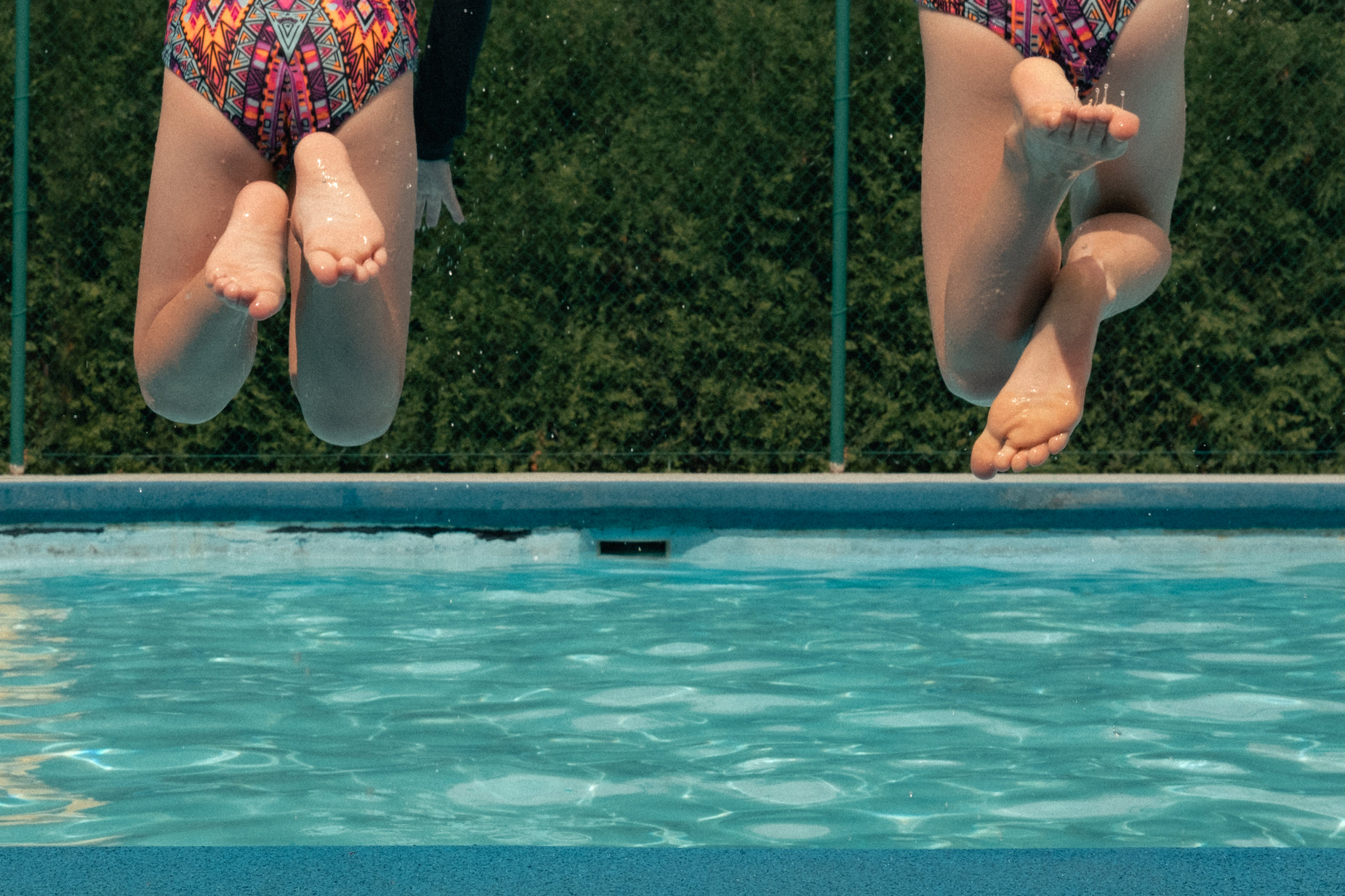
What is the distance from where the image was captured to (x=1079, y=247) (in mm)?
2605

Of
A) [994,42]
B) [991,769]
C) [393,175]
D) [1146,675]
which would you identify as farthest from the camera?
[1146,675]

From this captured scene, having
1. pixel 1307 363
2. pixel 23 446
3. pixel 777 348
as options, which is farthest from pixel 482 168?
pixel 1307 363

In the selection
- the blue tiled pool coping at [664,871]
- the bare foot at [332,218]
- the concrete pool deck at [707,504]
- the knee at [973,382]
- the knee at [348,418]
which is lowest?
the blue tiled pool coping at [664,871]

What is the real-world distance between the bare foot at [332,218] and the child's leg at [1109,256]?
954 millimetres

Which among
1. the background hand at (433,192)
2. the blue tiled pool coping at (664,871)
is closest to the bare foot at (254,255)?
the background hand at (433,192)

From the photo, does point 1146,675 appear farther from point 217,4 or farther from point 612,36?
point 612,36

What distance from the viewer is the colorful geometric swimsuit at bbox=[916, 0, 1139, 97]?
2.50 meters

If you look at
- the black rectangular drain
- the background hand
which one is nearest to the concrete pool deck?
the black rectangular drain

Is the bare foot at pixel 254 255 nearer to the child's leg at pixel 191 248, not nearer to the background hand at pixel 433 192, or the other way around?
the child's leg at pixel 191 248

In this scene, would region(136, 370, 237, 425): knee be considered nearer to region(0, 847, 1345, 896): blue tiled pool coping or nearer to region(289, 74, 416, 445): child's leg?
region(289, 74, 416, 445): child's leg

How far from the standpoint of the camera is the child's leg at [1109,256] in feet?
7.82

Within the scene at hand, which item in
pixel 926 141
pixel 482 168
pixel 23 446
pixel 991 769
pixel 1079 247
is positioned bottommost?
pixel 991 769

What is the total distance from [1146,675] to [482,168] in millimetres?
4696

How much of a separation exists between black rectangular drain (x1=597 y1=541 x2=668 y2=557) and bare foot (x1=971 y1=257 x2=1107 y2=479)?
15.3ft
